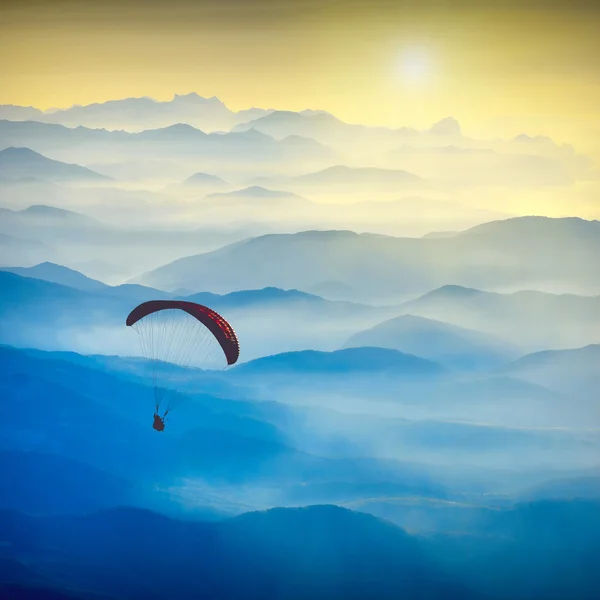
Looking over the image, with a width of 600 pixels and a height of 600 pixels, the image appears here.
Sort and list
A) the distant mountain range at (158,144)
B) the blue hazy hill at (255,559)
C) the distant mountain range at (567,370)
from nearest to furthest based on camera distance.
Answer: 1. the blue hazy hill at (255,559)
2. the distant mountain range at (567,370)
3. the distant mountain range at (158,144)

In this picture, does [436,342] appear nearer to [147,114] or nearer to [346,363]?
[346,363]

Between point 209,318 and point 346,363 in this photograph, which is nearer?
point 209,318

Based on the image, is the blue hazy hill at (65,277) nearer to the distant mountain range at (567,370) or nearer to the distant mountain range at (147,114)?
the distant mountain range at (147,114)

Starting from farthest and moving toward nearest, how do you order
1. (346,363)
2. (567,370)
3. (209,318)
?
(346,363) < (567,370) < (209,318)

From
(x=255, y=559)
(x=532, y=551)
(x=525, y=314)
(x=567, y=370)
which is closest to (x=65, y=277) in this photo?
(x=255, y=559)

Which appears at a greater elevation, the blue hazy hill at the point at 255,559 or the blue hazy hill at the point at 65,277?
the blue hazy hill at the point at 65,277

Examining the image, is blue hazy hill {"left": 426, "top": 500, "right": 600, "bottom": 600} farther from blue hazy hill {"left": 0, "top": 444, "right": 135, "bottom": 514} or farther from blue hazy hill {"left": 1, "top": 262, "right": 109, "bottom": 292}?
blue hazy hill {"left": 1, "top": 262, "right": 109, "bottom": 292}

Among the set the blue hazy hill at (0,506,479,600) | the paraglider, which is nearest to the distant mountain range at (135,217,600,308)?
the paraglider

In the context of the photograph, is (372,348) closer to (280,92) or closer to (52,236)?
(280,92)


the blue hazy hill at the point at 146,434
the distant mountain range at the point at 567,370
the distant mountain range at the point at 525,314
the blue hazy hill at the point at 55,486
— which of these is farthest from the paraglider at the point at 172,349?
the distant mountain range at the point at 567,370
